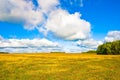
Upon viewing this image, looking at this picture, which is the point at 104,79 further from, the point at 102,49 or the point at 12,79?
the point at 102,49

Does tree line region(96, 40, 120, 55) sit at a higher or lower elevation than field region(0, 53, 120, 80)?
higher

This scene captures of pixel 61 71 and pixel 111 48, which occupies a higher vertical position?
pixel 111 48

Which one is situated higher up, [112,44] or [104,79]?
[112,44]

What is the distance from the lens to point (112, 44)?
144m

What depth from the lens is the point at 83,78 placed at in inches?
1099

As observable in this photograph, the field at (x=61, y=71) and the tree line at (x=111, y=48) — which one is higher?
the tree line at (x=111, y=48)

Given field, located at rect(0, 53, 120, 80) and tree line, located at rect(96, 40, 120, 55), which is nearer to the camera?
field, located at rect(0, 53, 120, 80)

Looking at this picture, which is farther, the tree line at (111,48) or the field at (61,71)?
the tree line at (111,48)

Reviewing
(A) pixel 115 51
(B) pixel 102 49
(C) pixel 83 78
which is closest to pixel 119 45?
(A) pixel 115 51

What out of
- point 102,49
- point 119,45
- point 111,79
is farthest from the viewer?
point 102,49

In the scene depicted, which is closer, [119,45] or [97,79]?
[97,79]

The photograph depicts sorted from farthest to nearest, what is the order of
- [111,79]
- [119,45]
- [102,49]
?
[102,49], [119,45], [111,79]

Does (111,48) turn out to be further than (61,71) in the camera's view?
Yes

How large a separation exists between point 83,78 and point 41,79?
504cm
